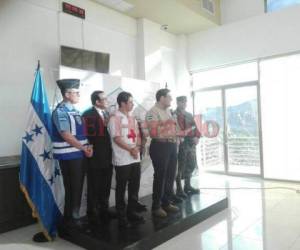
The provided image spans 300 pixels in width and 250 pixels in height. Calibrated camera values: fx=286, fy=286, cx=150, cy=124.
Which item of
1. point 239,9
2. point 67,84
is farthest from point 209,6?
point 67,84

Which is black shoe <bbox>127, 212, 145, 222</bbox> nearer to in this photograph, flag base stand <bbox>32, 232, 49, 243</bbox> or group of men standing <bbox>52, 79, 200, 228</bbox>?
group of men standing <bbox>52, 79, 200, 228</bbox>

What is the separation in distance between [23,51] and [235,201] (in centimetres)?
375

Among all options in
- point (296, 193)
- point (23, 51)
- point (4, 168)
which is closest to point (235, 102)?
point (296, 193)

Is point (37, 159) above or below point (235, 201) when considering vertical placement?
above

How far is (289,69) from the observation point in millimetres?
5477

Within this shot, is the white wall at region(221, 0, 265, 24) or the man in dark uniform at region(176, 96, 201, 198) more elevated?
the white wall at region(221, 0, 265, 24)

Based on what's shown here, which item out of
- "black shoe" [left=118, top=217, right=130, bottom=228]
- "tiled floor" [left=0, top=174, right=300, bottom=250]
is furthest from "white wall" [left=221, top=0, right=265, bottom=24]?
"black shoe" [left=118, top=217, right=130, bottom=228]

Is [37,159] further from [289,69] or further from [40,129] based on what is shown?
[289,69]

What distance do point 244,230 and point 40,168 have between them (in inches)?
91.6

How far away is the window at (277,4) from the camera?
5.43m

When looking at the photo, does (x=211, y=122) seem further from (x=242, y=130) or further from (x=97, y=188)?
(x=97, y=188)

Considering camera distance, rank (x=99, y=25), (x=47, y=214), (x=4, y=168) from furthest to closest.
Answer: (x=99, y=25) → (x=4, y=168) → (x=47, y=214)

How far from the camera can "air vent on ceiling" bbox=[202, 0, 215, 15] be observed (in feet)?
19.3

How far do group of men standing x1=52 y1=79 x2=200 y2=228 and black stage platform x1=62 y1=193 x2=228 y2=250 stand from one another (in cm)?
11
